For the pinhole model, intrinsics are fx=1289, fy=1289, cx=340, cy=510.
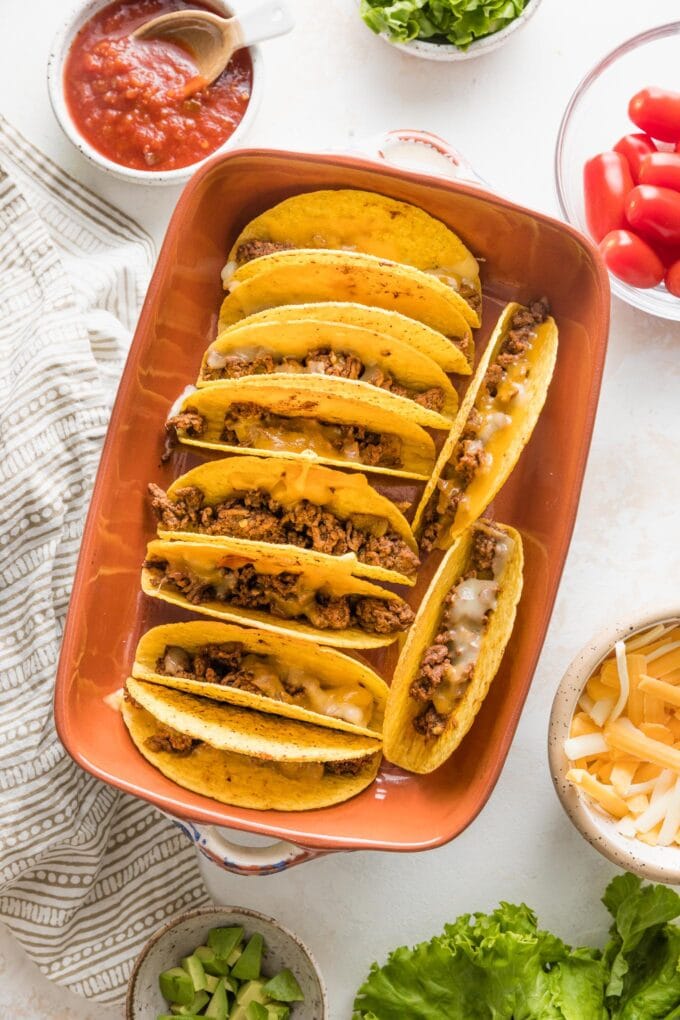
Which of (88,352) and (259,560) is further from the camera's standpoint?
(88,352)

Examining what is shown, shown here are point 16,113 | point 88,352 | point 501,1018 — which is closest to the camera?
point 501,1018

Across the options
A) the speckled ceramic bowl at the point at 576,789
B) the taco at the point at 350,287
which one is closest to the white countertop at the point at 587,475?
the speckled ceramic bowl at the point at 576,789

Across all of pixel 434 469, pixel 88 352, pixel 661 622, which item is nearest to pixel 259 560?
pixel 434 469

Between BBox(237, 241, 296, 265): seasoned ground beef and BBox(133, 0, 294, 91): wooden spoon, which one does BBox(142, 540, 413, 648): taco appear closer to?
BBox(237, 241, 296, 265): seasoned ground beef

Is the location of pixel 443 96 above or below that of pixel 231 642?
above

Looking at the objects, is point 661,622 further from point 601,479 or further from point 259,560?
point 259,560

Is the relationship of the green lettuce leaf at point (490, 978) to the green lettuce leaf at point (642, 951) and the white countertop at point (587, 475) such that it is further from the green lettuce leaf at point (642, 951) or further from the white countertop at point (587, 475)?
the white countertop at point (587, 475)

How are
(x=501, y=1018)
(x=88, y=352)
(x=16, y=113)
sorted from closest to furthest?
(x=501, y=1018), (x=88, y=352), (x=16, y=113)
